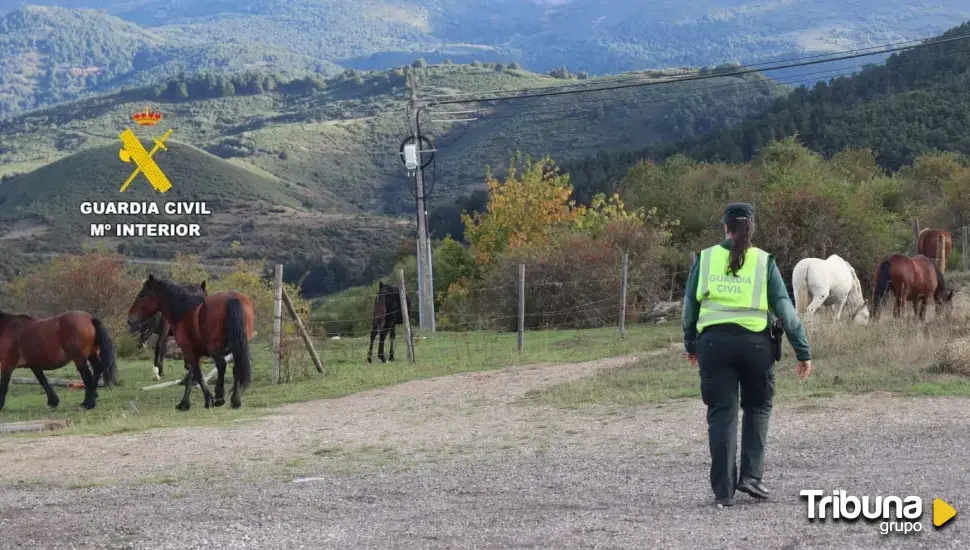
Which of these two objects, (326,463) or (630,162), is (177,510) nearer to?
(326,463)

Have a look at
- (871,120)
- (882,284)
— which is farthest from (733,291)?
(871,120)

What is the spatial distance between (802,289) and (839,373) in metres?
5.96

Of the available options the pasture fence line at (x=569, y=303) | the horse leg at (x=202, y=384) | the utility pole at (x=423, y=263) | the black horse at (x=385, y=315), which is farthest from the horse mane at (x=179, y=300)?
the utility pole at (x=423, y=263)

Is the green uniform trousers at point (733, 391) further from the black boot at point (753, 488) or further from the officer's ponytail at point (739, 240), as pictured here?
the officer's ponytail at point (739, 240)

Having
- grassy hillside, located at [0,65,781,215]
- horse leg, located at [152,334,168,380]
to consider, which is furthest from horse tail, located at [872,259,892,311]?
grassy hillside, located at [0,65,781,215]

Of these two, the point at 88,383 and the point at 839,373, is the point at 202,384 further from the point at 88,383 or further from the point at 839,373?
the point at 839,373

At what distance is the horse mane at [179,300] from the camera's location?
16641 millimetres

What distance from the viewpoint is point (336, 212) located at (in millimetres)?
106000

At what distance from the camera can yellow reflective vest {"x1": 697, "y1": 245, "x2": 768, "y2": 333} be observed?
759 centimetres

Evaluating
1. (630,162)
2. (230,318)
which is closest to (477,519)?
(230,318)

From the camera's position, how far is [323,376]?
19750 mm

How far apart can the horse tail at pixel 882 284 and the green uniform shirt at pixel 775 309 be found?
11340mm

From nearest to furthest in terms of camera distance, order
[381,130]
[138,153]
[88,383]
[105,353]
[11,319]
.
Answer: [88,383] < [105,353] < [11,319] < [138,153] < [381,130]

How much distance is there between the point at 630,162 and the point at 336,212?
32.0 meters
